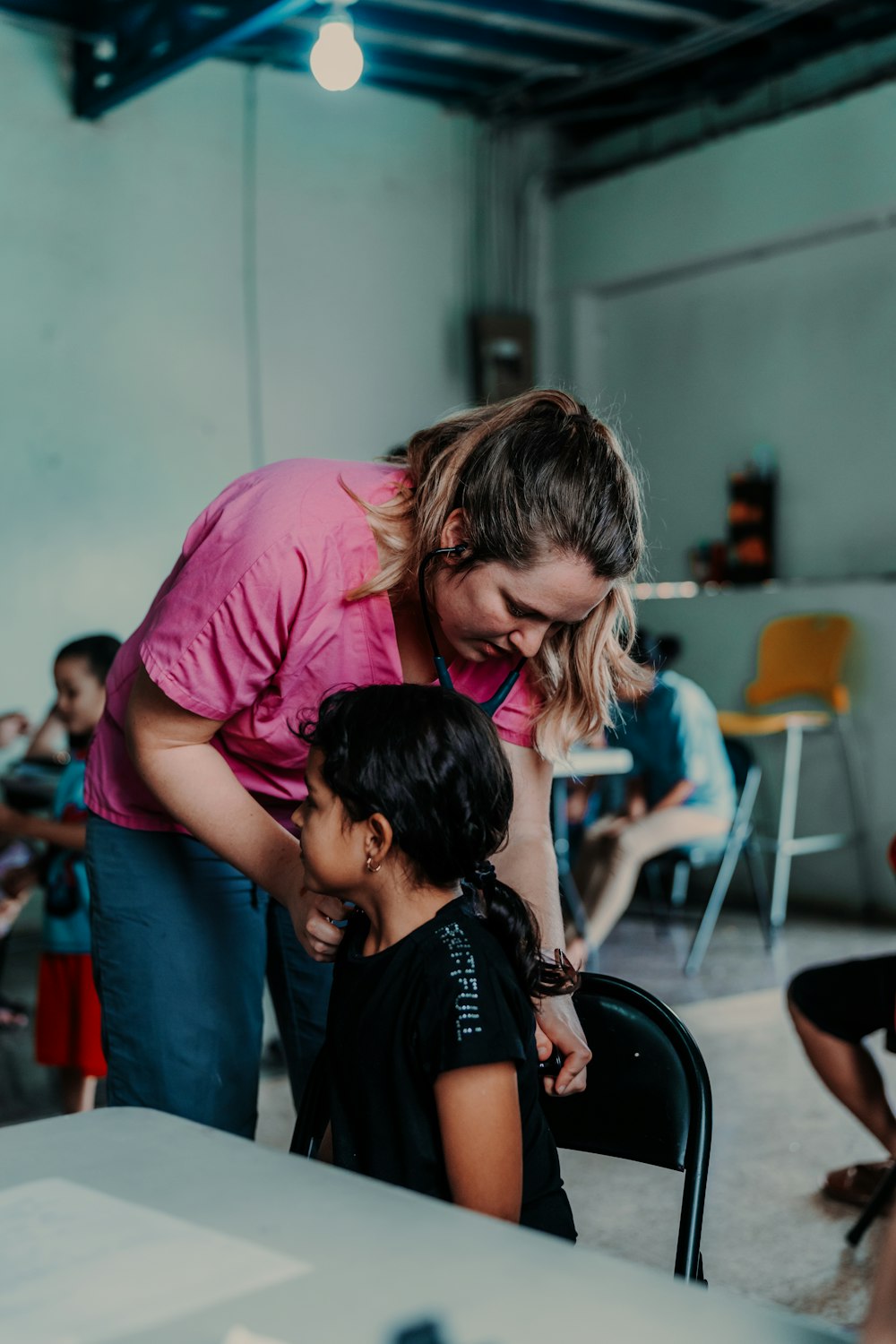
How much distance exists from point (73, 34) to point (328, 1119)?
5246mm

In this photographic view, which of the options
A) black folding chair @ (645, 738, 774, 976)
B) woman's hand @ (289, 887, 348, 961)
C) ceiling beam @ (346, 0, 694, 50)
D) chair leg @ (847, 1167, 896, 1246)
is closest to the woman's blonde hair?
woman's hand @ (289, 887, 348, 961)

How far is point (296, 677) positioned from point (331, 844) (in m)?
0.23

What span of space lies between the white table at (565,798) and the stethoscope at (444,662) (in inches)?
94.1

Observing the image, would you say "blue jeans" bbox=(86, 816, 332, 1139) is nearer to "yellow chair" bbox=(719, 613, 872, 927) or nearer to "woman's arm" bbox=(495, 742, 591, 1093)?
"woman's arm" bbox=(495, 742, 591, 1093)

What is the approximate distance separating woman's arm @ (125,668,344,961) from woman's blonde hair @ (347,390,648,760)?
213 millimetres

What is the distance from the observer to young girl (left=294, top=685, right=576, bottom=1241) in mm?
1212

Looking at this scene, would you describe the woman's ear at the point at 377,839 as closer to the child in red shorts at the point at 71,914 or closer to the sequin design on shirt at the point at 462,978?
the sequin design on shirt at the point at 462,978

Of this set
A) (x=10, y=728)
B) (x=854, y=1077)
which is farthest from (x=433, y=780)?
(x=10, y=728)

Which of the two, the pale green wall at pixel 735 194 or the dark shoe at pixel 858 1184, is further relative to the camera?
the pale green wall at pixel 735 194

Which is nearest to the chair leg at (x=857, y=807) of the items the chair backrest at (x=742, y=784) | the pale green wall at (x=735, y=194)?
the chair backrest at (x=742, y=784)

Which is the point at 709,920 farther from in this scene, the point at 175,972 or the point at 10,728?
the point at 175,972

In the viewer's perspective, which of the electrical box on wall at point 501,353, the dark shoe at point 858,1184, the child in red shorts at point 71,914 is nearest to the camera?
the dark shoe at point 858,1184

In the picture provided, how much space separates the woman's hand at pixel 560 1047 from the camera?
133 cm

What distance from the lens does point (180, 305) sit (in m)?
5.83
